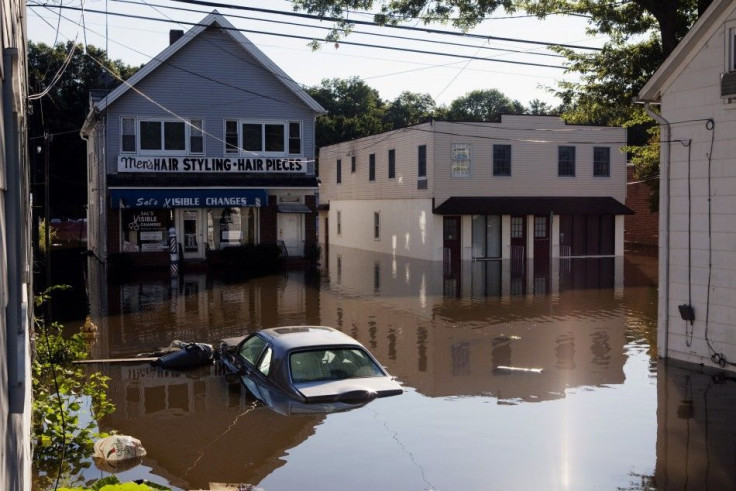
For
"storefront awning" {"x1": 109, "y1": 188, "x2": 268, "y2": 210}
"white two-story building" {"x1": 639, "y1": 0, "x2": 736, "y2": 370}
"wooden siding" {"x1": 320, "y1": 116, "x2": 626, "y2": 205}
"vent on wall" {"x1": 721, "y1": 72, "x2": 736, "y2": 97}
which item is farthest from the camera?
"wooden siding" {"x1": 320, "y1": 116, "x2": 626, "y2": 205}

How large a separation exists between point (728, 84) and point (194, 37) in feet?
79.3

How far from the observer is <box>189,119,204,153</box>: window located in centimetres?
3478

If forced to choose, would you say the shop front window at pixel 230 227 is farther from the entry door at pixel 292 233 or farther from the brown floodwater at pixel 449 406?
the brown floodwater at pixel 449 406

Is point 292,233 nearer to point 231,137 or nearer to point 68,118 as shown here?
point 231,137

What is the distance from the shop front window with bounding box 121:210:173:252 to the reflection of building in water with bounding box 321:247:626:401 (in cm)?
777

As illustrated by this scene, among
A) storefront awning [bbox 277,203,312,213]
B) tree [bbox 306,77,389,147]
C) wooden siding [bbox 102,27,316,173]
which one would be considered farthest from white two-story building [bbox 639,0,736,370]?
tree [bbox 306,77,389,147]

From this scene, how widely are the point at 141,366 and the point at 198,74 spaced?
825 inches

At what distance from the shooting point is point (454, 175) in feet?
133

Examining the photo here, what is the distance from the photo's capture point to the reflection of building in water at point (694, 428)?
9805 millimetres

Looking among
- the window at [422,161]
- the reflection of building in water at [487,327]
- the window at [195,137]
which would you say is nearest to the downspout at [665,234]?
the reflection of building in water at [487,327]

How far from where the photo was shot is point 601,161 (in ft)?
141

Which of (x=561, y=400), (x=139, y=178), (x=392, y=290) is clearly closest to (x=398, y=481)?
(x=561, y=400)

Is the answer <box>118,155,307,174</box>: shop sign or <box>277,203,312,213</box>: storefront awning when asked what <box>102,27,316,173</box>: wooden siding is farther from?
<box>277,203,312,213</box>: storefront awning

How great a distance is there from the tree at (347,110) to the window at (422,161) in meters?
23.3
